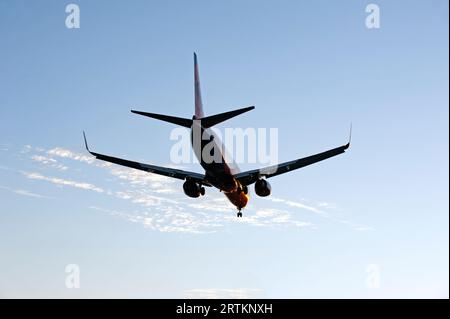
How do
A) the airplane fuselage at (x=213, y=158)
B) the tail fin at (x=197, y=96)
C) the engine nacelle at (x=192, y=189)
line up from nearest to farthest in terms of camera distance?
the airplane fuselage at (x=213, y=158), the engine nacelle at (x=192, y=189), the tail fin at (x=197, y=96)

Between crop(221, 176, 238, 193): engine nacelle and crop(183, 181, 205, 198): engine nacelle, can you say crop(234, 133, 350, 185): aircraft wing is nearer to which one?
crop(221, 176, 238, 193): engine nacelle

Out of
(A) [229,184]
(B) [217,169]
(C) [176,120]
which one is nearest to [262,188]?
(A) [229,184]

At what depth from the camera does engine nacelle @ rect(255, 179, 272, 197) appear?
168ft

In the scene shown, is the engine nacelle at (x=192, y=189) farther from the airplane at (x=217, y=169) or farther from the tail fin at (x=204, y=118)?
the tail fin at (x=204, y=118)

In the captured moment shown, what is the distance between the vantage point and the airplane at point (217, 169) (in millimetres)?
48219

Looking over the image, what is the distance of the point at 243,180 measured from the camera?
172 ft

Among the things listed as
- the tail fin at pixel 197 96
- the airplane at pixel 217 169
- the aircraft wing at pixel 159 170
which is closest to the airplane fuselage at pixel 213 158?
the airplane at pixel 217 169

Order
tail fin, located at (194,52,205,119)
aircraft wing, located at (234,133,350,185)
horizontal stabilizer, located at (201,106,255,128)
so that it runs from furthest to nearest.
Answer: tail fin, located at (194,52,205,119), aircraft wing, located at (234,133,350,185), horizontal stabilizer, located at (201,106,255,128)

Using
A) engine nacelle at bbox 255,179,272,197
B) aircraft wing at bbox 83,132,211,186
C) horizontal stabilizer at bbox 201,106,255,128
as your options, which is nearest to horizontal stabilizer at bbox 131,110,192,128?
horizontal stabilizer at bbox 201,106,255,128

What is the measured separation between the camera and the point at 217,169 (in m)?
49.4

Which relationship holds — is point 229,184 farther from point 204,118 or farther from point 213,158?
point 204,118
